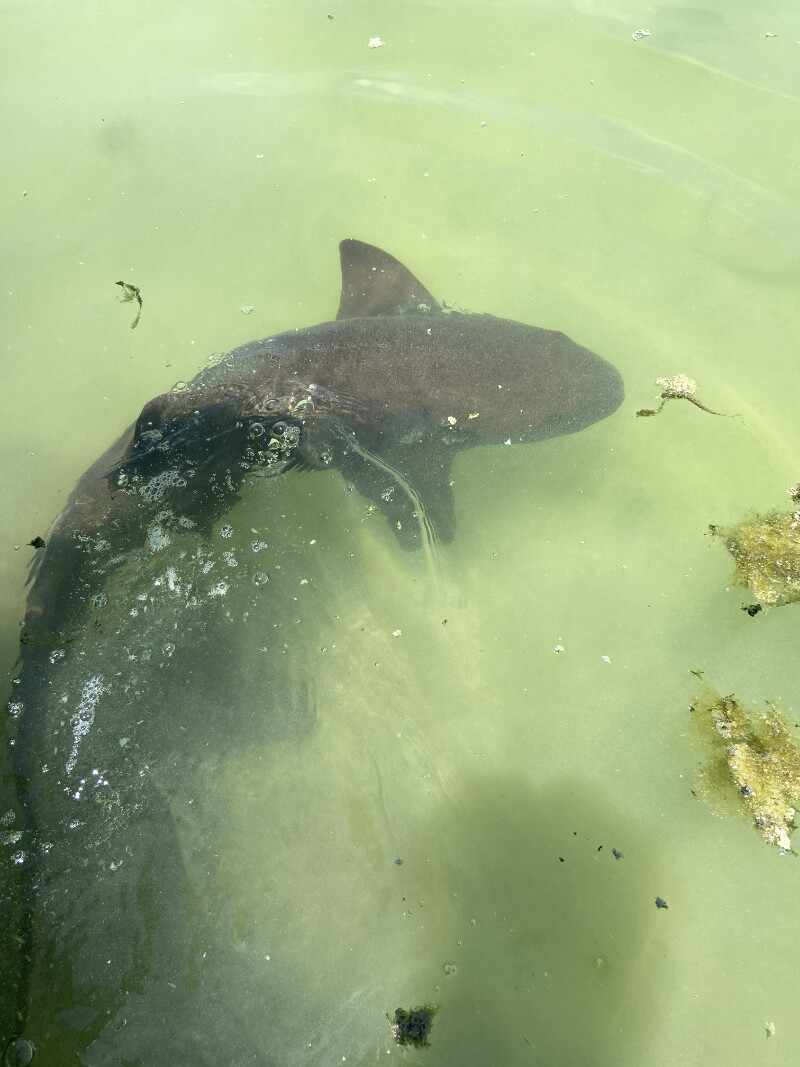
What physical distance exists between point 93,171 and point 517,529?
518cm

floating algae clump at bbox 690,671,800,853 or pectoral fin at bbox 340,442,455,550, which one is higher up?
pectoral fin at bbox 340,442,455,550

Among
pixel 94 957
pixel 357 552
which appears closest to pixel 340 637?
pixel 357 552

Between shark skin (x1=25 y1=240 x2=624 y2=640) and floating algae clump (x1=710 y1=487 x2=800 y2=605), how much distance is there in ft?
4.49

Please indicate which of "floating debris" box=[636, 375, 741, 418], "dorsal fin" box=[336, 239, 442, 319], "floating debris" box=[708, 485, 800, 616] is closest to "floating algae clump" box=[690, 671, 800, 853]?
"floating debris" box=[708, 485, 800, 616]

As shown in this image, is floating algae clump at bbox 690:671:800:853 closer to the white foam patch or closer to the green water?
the green water

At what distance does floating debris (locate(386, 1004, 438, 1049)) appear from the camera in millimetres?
3418

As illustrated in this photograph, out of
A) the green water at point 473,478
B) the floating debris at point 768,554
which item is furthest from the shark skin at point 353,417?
the floating debris at point 768,554

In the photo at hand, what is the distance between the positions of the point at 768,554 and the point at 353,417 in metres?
3.13

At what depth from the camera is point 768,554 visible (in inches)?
179

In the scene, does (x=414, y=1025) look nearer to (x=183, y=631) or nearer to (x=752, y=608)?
(x=183, y=631)

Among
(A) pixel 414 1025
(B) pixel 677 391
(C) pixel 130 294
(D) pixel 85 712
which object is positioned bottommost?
(A) pixel 414 1025

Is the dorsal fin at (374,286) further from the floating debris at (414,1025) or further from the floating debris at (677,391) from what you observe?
the floating debris at (414,1025)

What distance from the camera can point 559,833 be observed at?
12.7 feet

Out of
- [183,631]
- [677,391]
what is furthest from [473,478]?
[183,631]
